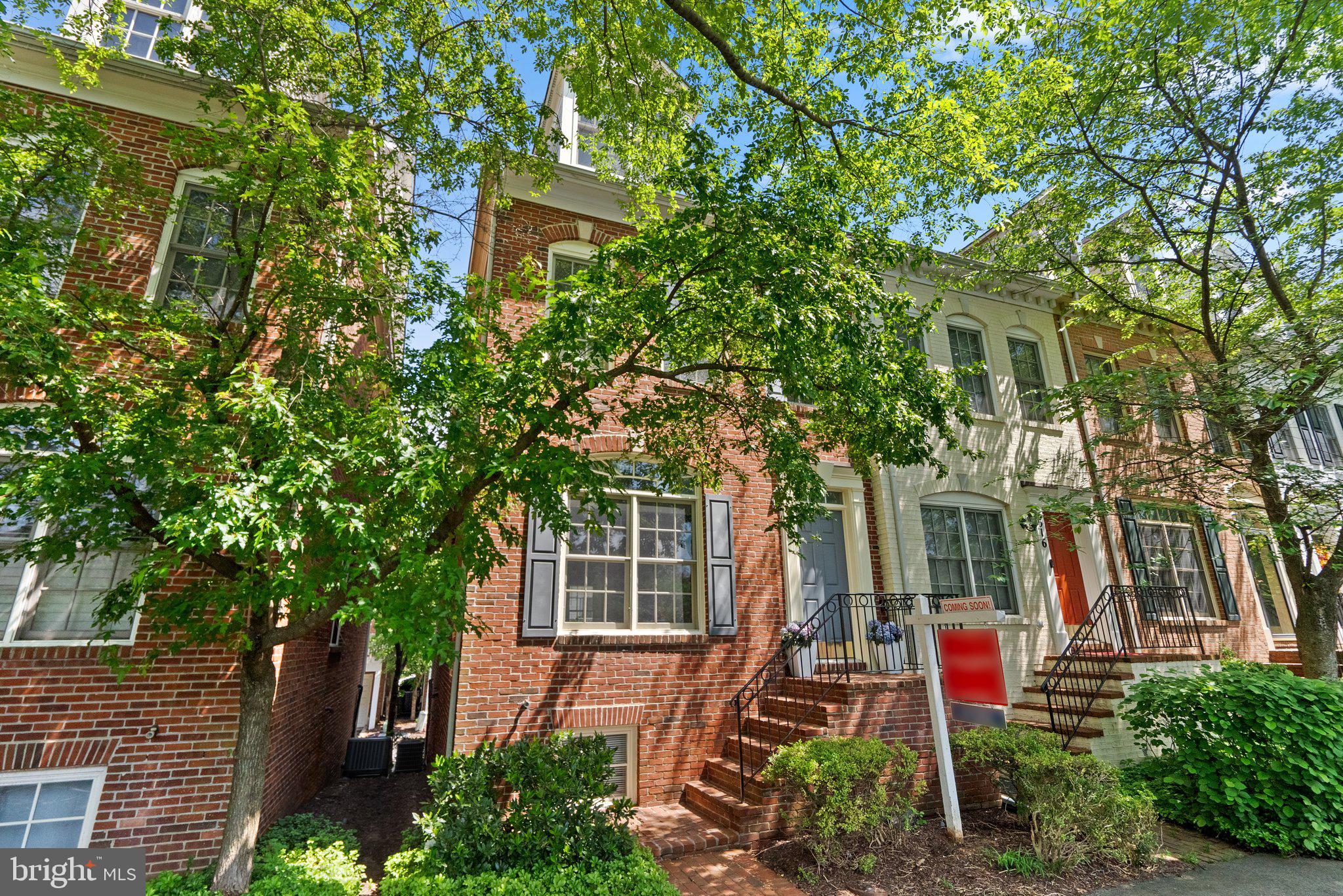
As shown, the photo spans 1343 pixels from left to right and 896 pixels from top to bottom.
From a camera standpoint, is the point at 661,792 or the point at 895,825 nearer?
the point at 895,825

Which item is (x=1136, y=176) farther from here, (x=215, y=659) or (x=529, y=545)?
(x=215, y=659)

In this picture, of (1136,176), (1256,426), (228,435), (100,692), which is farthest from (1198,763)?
(100,692)

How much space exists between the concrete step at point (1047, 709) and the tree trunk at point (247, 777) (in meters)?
9.25

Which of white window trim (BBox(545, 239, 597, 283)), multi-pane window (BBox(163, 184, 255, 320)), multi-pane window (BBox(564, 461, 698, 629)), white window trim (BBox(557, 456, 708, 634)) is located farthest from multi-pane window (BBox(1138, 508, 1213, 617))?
multi-pane window (BBox(163, 184, 255, 320))

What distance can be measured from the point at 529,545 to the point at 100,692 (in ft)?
13.1

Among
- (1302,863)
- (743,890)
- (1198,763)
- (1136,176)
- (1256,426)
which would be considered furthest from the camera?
(1136,176)

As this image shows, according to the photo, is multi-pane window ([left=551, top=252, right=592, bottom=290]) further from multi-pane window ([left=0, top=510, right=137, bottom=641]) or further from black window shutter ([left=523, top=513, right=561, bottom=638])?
multi-pane window ([left=0, top=510, right=137, bottom=641])

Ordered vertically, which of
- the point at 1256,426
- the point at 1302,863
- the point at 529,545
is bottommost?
the point at 1302,863

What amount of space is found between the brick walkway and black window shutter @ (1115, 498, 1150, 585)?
30.3 ft

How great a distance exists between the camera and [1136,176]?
938cm

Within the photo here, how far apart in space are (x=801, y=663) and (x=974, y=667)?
2.71 meters

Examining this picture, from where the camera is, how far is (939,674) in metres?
6.28

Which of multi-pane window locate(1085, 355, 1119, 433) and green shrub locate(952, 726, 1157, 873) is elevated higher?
multi-pane window locate(1085, 355, 1119, 433)

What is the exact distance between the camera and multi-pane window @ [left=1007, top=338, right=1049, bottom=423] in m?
11.3
